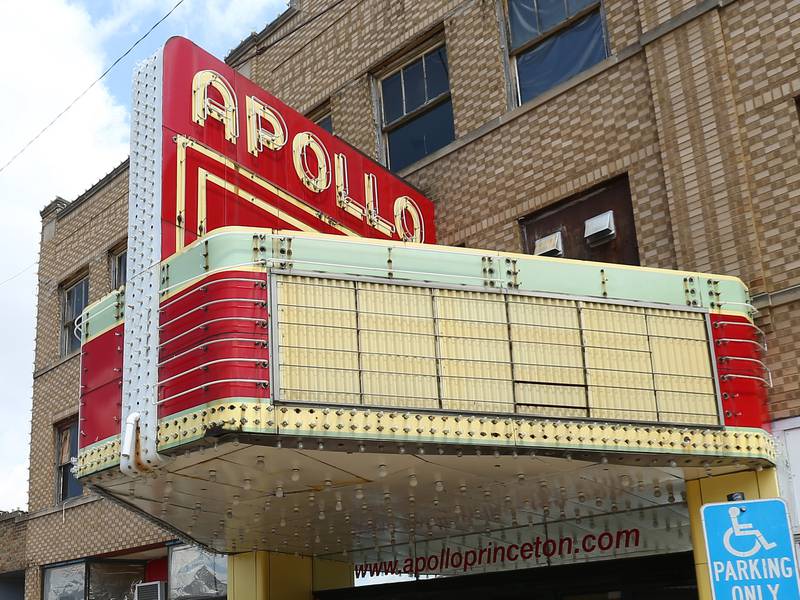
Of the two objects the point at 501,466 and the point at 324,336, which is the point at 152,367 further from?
the point at 501,466

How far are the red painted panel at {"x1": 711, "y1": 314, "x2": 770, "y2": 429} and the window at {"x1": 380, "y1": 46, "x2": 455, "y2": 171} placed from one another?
241 inches

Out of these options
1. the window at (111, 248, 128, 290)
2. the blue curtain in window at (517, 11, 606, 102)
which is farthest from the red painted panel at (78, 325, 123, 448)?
the window at (111, 248, 128, 290)

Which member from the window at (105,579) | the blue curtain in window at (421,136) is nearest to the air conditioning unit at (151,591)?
the window at (105,579)

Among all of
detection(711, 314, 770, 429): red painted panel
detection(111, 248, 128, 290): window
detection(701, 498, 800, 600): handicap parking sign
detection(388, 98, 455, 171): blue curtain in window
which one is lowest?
detection(701, 498, 800, 600): handicap parking sign

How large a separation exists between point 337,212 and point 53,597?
12.2m

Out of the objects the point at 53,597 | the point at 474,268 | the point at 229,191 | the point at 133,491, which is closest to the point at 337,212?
the point at 229,191

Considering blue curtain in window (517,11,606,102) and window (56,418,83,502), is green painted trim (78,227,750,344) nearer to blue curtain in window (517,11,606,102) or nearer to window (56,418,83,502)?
blue curtain in window (517,11,606,102)

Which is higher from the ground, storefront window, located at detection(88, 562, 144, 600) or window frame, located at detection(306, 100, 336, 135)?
window frame, located at detection(306, 100, 336, 135)

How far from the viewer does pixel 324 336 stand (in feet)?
29.2

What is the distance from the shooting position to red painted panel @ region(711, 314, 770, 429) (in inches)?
388

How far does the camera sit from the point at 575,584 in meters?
11.9

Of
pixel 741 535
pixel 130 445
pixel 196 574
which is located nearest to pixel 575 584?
pixel 741 535

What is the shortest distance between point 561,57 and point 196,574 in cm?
1024

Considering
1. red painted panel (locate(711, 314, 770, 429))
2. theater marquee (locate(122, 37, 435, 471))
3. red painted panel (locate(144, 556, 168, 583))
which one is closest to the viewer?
theater marquee (locate(122, 37, 435, 471))
